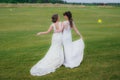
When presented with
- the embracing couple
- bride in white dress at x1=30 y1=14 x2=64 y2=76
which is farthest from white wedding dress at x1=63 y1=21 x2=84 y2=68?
bride in white dress at x1=30 y1=14 x2=64 y2=76

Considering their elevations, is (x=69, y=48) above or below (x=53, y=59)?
above

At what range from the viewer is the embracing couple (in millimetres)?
11820

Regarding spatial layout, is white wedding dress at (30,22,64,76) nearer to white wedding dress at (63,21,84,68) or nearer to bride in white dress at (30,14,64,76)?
bride in white dress at (30,14,64,76)

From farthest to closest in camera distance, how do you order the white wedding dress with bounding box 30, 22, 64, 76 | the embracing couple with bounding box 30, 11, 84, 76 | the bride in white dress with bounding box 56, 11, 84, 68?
the bride in white dress with bounding box 56, 11, 84, 68 < the embracing couple with bounding box 30, 11, 84, 76 < the white wedding dress with bounding box 30, 22, 64, 76

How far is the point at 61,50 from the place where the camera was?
482 inches

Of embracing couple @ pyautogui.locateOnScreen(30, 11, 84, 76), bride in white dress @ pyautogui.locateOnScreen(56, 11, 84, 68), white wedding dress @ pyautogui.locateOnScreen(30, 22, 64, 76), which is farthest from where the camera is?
bride in white dress @ pyautogui.locateOnScreen(56, 11, 84, 68)

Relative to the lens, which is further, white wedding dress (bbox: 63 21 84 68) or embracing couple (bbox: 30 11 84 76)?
white wedding dress (bbox: 63 21 84 68)

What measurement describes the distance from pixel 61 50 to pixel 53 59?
0.53m

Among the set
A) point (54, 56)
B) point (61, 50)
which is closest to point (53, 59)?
point (54, 56)

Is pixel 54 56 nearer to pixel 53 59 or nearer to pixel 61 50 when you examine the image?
pixel 53 59

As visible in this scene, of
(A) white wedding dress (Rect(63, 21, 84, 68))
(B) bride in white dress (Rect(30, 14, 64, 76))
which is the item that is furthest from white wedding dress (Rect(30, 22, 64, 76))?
(A) white wedding dress (Rect(63, 21, 84, 68))

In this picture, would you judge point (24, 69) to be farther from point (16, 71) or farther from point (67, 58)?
point (67, 58)

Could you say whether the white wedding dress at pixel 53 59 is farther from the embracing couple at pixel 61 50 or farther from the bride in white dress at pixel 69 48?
the bride in white dress at pixel 69 48

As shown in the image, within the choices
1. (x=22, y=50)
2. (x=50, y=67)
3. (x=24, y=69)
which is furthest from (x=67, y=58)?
(x=22, y=50)
